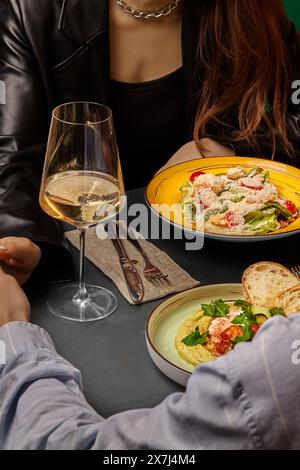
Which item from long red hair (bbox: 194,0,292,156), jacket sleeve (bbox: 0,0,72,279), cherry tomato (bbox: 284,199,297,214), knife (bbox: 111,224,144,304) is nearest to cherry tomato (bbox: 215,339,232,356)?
knife (bbox: 111,224,144,304)

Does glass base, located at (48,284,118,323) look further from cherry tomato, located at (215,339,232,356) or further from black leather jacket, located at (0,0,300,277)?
black leather jacket, located at (0,0,300,277)

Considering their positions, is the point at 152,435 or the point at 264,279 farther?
the point at 264,279

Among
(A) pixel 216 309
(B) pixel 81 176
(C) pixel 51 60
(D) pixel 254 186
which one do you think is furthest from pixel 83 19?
(A) pixel 216 309

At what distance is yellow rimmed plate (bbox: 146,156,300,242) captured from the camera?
135 centimetres

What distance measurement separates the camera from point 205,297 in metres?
1.20

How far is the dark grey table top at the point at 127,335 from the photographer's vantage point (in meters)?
1.04

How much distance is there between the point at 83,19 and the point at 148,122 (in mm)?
366

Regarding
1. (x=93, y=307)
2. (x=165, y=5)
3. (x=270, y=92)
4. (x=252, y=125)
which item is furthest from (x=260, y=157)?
(x=93, y=307)

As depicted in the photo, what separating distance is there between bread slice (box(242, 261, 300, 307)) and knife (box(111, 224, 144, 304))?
0.20 metres

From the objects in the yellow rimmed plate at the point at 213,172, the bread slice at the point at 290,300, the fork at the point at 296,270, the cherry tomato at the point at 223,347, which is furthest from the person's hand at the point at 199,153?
the cherry tomato at the point at 223,347

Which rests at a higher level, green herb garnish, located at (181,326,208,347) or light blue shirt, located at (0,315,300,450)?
light blue shirt, located at (0,315,300,450)

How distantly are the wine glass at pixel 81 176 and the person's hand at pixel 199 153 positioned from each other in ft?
1.97
